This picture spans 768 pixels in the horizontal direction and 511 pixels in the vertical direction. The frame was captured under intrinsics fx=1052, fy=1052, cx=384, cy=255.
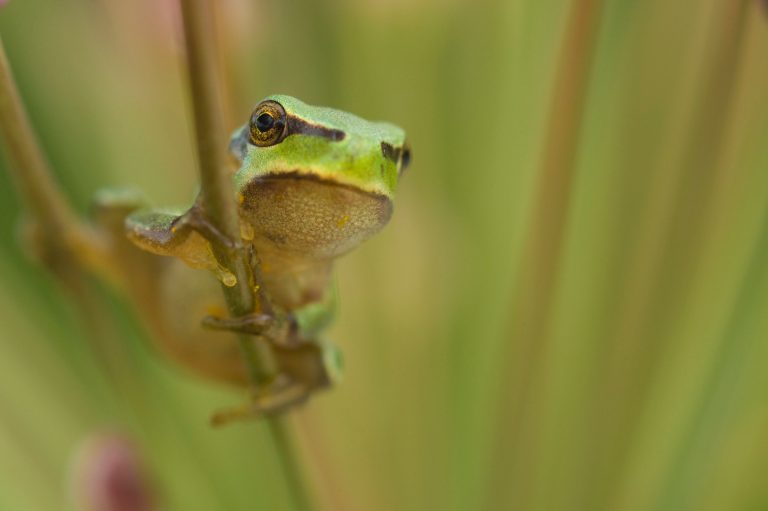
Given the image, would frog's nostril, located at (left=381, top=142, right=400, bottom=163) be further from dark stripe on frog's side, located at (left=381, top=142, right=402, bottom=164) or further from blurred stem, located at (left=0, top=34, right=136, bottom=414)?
blurred stem, located at (left=0, top=34, right=136, bottom=414)

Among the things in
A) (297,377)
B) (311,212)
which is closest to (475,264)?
(297,377)

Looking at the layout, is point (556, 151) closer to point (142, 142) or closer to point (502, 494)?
point (502, 494)

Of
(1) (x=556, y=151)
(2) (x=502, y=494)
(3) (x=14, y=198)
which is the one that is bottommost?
(2) (x=502, y=494)

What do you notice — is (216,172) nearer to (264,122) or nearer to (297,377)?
(264,122)

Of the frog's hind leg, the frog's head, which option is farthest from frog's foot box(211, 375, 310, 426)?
the frog's head

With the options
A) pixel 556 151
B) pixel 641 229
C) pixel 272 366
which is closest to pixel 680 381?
pixel 641 229
